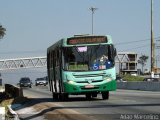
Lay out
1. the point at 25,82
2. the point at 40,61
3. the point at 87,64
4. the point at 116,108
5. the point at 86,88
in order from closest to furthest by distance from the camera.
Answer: the point at 116,108 < the point at 87,64 < the point at 86,88 < the point at 25,82 < the point at 40,61

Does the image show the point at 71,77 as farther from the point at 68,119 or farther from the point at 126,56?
the point at 126,56

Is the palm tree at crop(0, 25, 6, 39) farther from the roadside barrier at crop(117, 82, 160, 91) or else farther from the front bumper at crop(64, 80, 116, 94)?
the front bumper at crop(64, 80, 116, 94)

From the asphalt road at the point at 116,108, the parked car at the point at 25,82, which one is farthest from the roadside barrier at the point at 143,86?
the asphalt road at the point at 116,108

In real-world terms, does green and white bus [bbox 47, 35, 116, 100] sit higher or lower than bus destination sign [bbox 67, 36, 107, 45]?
lower

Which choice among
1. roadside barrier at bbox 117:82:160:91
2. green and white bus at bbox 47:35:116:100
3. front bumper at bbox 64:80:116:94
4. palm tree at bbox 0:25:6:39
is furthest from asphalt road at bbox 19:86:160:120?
palm tree at bbox 0:25:6:39

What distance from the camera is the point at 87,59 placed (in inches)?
1203

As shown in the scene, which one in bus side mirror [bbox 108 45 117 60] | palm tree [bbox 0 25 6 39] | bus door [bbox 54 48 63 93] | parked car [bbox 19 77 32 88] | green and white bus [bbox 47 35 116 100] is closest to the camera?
bus side mirror [bbox 108 45 117 60]

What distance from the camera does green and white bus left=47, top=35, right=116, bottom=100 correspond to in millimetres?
30422

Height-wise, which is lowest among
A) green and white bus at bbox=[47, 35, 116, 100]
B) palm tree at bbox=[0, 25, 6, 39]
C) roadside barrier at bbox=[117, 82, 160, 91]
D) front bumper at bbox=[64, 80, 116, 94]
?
roadside barrier at bbox=[117, 82, 160, 91]

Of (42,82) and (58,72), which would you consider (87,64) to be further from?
(42,82)

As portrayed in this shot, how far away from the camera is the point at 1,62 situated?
6348 inches

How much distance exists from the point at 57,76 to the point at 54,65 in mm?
1121

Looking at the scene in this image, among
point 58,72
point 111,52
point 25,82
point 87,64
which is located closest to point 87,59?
point 87,64

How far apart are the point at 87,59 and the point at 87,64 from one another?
0.90 feet
